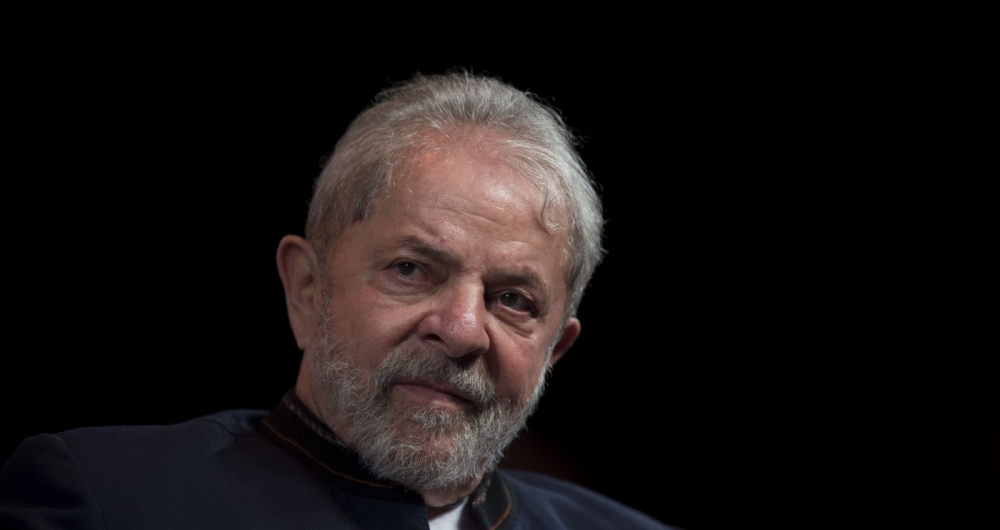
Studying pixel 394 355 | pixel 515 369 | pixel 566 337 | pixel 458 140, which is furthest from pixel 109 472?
pixel 566 337

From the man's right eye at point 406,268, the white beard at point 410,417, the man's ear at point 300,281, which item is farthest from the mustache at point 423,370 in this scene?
the man's ear at point 300,281

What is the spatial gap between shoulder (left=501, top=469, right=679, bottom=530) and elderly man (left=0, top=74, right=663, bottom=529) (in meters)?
0.23

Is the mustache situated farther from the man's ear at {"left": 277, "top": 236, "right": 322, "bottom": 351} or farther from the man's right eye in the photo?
the man's ear at {"left": 277, "top": 236, "right": 322, "bottom": 351}

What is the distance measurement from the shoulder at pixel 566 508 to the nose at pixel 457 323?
0.70m

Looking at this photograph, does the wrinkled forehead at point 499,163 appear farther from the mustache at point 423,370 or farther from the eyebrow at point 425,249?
the mustache at point 423,370

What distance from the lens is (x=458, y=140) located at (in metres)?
2.21

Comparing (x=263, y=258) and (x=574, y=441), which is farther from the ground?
(x=263, y=258)

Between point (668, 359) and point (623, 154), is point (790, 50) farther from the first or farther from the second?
point (668, 359)

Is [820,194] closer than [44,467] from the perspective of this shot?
No

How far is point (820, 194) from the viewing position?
376 cm

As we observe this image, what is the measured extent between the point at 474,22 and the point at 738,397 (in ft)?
5.94

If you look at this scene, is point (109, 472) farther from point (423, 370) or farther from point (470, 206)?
point (470, 206)

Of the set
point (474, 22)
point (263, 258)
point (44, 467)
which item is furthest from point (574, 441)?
point (44, 467)

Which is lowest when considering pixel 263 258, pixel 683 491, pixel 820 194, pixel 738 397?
pixel 683 491
